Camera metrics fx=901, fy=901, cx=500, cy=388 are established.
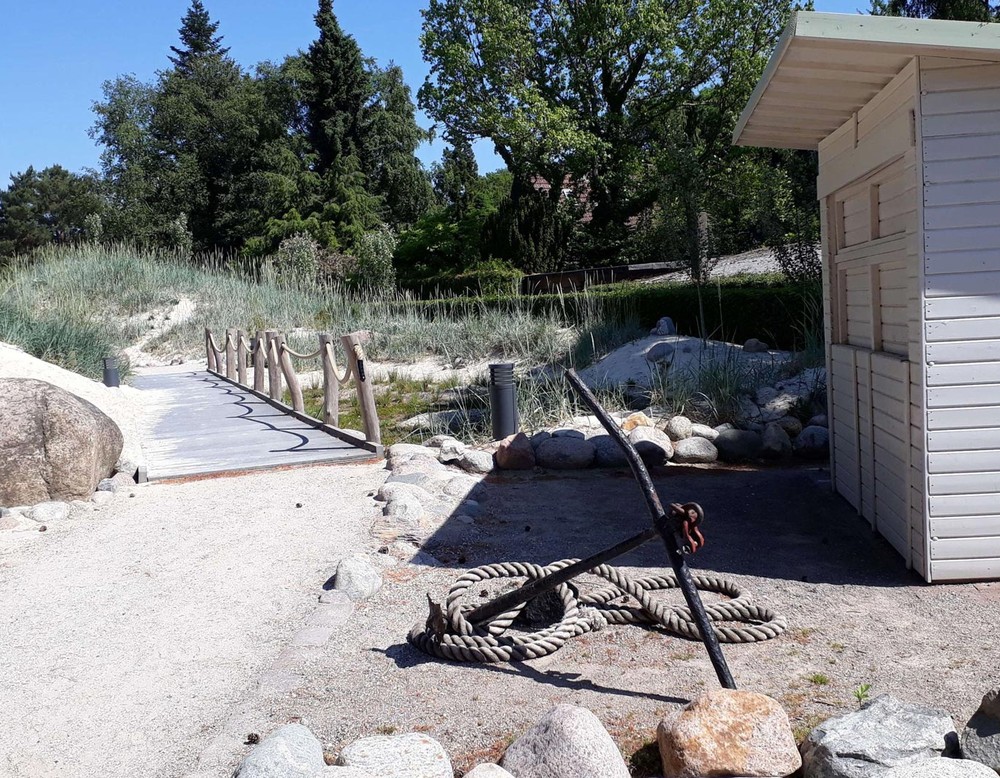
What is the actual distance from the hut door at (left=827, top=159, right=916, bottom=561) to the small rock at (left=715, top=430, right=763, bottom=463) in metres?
1.45

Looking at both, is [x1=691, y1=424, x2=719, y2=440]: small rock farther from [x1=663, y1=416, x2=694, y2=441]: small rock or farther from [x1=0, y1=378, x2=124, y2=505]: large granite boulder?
[x1=0, y1=378, x2=124, y2=505]: large granite boulder

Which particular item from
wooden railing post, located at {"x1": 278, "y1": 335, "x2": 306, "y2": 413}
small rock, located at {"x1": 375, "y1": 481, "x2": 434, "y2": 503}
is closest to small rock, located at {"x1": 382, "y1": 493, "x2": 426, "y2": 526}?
small rock, located at {"x1": 375, "y1": 481, "x2": 434, "y2": 503}

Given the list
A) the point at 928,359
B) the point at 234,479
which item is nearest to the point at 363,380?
the point at 234,479

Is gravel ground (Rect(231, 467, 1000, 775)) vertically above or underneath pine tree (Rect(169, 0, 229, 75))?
underneath

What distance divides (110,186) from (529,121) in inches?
1083

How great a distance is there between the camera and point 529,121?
27359mm

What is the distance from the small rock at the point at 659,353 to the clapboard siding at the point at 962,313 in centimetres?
691

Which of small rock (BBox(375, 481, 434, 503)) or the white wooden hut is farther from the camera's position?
small rock (BBox(375, 481, 434, 503))

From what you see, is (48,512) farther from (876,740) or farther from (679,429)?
(876,740)

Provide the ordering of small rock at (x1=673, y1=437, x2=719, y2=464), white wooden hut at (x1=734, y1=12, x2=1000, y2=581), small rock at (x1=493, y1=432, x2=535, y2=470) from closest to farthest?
white wooden hut at (x1=734, y1=12, x2=1000, y2=581)
small rock at (x1=493, y1=432, x2=535, y2=470)
small rock at (x1=673, y1=437, x2=719, y2=464)

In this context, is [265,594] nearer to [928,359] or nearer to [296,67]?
[928,359]

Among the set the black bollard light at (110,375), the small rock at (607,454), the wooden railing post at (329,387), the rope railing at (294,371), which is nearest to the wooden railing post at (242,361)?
the rope railing at (294,371)

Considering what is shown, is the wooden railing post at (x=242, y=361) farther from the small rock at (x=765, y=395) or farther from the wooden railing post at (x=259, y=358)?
the small rock at (x=765, y=395)

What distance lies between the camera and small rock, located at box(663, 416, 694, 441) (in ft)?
27.2
